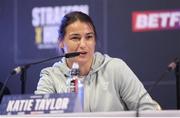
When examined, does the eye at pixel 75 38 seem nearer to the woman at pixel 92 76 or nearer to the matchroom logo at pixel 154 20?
the woman at pixel 92 76

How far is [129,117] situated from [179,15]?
2745 mm

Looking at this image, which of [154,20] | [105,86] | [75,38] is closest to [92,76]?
[105,86]

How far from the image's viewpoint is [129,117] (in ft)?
4.80

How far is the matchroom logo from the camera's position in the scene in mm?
4066

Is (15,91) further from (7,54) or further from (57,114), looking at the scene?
(57,114)

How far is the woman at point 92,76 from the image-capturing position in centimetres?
223

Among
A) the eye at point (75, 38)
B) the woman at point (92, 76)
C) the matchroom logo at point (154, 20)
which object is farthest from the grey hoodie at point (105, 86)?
the matchroom logo at point (154, 20)

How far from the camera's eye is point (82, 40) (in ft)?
7.63

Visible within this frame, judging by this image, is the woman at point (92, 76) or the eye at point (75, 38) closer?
the woman at point (92, 76)

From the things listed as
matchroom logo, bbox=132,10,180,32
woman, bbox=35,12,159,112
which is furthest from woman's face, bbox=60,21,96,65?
matchroom logo, bbox=132,10,180,32

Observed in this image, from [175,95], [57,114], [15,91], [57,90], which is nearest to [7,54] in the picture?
[15,91]

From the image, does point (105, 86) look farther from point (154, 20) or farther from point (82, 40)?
Result: point (154, 20)

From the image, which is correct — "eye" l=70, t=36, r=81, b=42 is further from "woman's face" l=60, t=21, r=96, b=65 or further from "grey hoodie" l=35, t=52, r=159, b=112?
"grey hoodie" l=35, t=52, r=159, b=112

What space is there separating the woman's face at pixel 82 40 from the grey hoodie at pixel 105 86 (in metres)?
0.07
